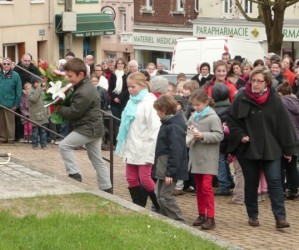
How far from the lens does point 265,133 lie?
1265 centimetres

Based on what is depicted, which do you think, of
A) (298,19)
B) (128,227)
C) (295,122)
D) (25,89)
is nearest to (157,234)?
(128,227)

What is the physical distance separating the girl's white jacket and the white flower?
0.99m

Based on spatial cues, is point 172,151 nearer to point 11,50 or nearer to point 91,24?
point 11,50

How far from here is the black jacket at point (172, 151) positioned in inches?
496

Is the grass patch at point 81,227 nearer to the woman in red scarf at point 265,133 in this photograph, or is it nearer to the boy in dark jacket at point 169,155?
the boy in dark jacket at point 169,155

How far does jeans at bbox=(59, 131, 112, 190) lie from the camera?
14156mm

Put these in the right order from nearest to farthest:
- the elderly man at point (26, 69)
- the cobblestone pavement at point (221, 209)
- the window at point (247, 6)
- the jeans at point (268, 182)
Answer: the cobblestone pavement at point (221, 209)
the jeans at point (268, 182)
the elderly man at point (26, 69)
the window at point (247, 6)

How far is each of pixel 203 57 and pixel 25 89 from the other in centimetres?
630

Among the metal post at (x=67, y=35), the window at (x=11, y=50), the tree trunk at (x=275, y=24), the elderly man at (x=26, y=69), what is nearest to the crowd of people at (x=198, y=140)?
the elderly man at (x=26, y=69)

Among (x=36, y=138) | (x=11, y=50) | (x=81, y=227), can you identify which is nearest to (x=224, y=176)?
(x=81, y=227)

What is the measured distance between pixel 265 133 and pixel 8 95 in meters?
11.1

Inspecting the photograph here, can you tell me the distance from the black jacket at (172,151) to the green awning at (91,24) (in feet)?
107

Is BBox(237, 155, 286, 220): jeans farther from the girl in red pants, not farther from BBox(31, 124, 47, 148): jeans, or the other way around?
BBox(31, 124, 47, 148): jeans

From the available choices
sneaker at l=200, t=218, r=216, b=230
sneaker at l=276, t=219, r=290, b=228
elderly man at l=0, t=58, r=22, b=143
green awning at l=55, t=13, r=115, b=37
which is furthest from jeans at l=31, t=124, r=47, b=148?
green awning at l=55, t=13, r=115, b=37
